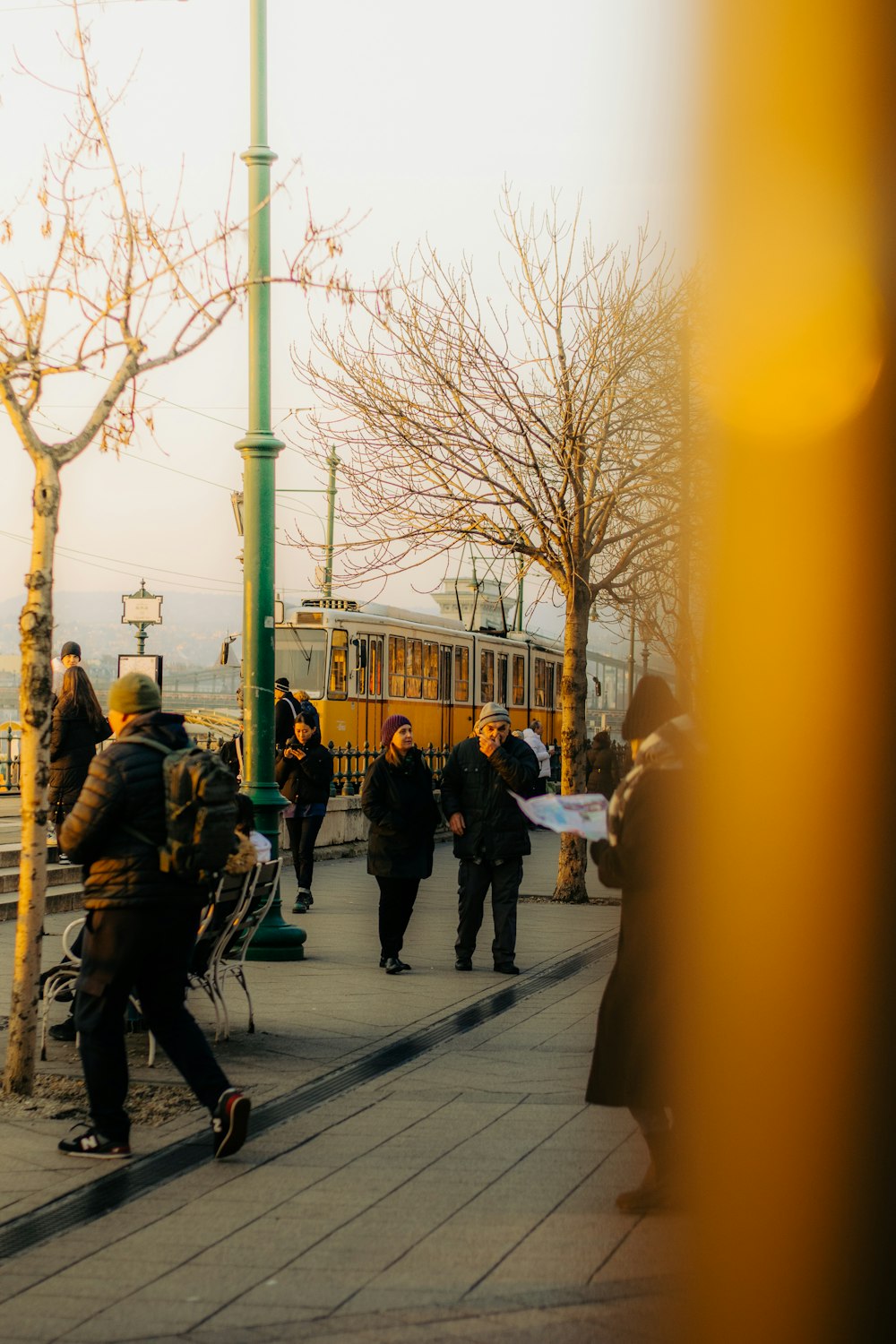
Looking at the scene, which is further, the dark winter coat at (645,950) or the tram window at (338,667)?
the tram window at (338,667)

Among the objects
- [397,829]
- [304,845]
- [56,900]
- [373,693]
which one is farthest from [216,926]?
[373,693]

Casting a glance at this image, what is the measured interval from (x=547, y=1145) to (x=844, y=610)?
329 centimetres

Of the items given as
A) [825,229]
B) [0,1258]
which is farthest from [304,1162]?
[825,229]

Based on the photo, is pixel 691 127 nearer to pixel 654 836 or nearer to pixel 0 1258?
pixel 654 836

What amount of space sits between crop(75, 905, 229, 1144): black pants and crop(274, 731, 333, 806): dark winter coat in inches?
354

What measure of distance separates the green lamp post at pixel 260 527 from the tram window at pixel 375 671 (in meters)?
15.5

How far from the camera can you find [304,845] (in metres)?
15.2

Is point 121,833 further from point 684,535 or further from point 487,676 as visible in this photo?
point 487,676

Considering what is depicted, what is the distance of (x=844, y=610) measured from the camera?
3.80m

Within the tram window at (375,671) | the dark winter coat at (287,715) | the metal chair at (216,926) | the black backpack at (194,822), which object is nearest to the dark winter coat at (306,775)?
the dark winter coat at (287,715)

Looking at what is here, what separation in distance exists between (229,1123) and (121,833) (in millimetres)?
1087

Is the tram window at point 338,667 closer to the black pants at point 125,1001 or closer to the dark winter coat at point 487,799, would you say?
the dark winter coat at point 487,799

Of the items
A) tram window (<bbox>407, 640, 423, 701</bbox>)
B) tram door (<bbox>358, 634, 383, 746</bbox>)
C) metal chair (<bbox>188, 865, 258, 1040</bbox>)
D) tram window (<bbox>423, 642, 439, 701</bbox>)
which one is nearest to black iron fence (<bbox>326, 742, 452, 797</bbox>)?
tram door (<bbox>358, 634, 383, 746</bbox>)

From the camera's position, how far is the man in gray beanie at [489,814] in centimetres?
1149
